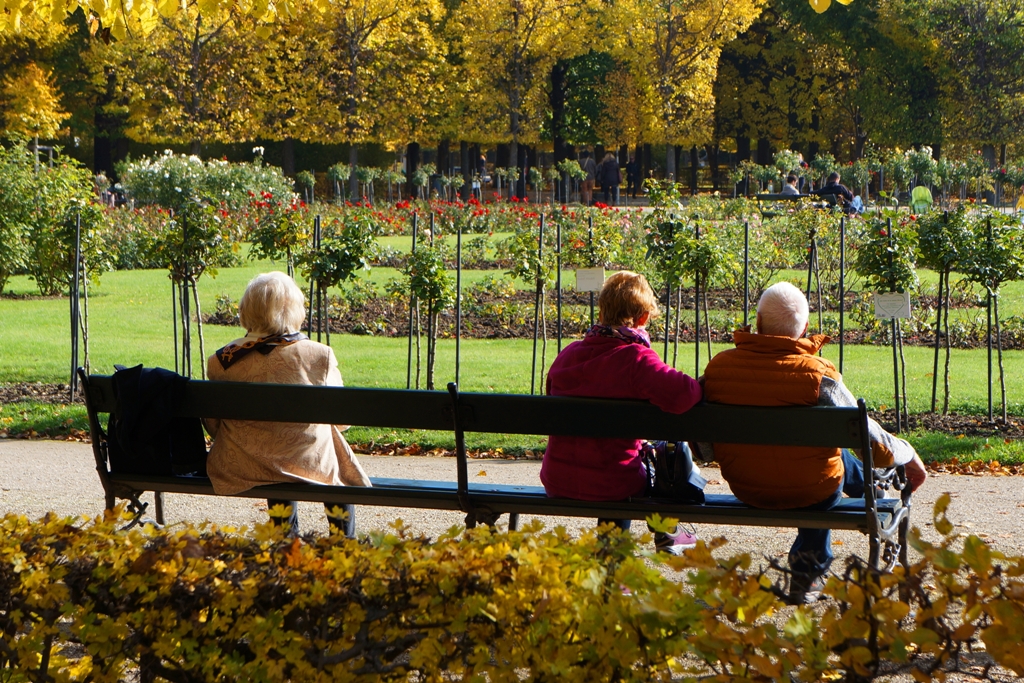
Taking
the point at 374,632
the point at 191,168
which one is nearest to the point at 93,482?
the point at 374,632

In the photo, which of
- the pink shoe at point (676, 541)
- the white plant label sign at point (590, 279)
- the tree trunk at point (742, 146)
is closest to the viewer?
the pink shoe at point (676, 541)

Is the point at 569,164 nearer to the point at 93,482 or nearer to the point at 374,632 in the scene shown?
the point at 93,482

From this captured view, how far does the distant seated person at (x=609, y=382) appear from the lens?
14.3ft

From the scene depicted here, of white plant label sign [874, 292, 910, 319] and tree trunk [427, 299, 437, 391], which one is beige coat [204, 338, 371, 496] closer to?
white plant label sign [874, 292, 910, 319]

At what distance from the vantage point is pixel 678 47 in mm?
45344

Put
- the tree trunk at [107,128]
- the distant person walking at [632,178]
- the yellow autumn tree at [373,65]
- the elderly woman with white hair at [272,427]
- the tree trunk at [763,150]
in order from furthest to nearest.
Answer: the tree trunk at [763,150], the distant person walking at [632,178], the tree trunk at [107,128], the yellow autumn tree at [373,65], the elderly woman with white hair at [272,427]

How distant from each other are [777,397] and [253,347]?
2001 mm

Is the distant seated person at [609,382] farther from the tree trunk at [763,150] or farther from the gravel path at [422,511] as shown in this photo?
the tree trunk at [763,150]

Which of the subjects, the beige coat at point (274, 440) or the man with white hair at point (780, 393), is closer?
the man with white hair at point (780, 393)

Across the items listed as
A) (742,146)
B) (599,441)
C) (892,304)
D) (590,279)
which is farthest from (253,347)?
(742,146)

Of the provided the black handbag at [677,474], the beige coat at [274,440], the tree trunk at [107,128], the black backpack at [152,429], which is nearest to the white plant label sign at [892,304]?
the black handbag at [677,474]

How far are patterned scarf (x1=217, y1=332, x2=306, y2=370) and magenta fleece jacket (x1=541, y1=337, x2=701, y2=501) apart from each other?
103cm

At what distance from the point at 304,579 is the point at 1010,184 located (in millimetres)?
39336

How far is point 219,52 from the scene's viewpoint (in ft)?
133
